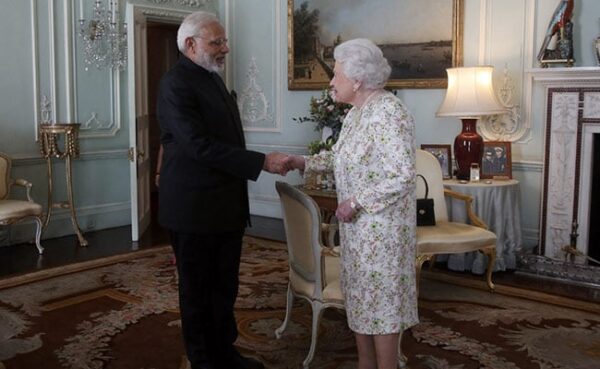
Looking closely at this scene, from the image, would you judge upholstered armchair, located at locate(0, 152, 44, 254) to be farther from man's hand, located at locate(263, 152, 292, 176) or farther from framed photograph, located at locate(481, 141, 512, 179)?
framed photograph, located at locate(481, 141, 512, 179)

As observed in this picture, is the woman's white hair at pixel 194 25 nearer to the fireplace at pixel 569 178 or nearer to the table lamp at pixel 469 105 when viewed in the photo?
the table lamp at pixel 469 105

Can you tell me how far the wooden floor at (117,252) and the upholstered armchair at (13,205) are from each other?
0.66ft

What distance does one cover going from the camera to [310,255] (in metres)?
2.88

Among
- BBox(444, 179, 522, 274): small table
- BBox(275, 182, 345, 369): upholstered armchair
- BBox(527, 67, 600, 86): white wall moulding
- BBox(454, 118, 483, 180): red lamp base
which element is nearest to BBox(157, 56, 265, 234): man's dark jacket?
BBox(275, 182, 345, 369): upholstered armchair

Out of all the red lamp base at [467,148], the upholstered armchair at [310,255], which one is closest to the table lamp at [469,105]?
the red lamp base at [467,148]

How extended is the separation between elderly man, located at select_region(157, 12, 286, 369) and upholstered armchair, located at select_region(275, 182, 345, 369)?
256mm

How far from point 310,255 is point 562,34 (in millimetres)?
2851

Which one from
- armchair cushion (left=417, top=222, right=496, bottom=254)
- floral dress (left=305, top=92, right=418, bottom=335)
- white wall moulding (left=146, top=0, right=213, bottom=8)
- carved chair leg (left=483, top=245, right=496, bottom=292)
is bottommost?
carved chair leg (left=483, top=245, right=496, bottom=292)

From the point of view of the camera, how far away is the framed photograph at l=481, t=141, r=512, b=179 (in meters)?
4.89

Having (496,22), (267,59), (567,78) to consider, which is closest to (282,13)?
(267,59)

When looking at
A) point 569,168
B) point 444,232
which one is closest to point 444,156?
point 569,168

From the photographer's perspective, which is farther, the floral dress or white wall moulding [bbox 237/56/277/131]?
white wall moulding [bbox 237/56/277/131]

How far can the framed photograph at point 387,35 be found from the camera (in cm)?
537

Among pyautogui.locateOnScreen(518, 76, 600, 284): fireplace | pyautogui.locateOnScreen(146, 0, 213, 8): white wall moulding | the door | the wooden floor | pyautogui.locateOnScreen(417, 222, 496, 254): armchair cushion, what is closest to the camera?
pyautogui.locateOnScreen(417, 222, 496, 254): armchair cushion
